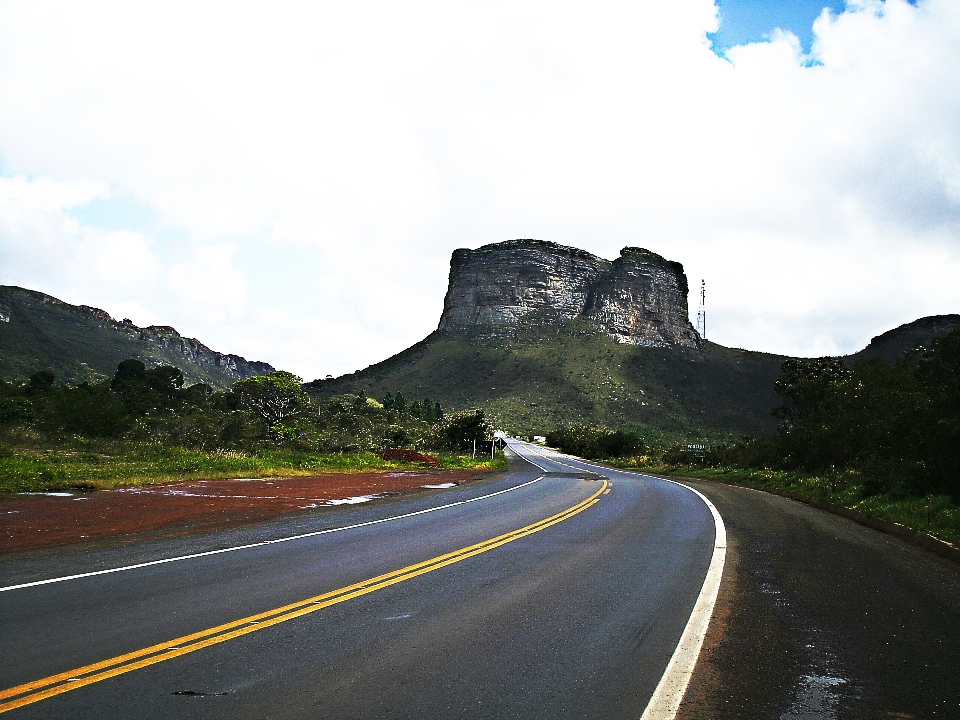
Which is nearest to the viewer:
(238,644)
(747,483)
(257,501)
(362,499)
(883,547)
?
(238,644)

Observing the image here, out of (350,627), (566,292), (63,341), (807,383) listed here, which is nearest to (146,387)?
(807,383)

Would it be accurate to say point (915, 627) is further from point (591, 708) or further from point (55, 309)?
point (55, 309)

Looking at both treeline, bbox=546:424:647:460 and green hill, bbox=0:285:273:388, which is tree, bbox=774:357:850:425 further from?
green hill, bbox=0:285:273:388

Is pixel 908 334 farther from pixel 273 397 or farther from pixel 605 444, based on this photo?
pixel 273 397

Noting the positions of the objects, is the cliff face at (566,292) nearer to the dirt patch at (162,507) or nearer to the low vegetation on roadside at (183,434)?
the low vegetation on roadside at (183,434)

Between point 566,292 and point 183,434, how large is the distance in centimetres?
14063

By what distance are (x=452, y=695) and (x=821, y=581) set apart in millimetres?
6246

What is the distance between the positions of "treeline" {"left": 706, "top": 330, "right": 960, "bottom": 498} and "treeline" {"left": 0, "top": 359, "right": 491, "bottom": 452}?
2645 centimetres

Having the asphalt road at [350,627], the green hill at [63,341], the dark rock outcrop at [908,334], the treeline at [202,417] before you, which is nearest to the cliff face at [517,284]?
the dark rock outcrop at [908,334]

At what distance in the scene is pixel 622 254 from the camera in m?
190

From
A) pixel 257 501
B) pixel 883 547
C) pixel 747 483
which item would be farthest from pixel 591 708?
pixel 747 483

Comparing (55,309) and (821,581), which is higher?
(55,309)

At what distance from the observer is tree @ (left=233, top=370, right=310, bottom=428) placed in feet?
200

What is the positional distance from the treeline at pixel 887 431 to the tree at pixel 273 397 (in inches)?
1439
